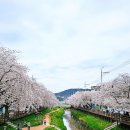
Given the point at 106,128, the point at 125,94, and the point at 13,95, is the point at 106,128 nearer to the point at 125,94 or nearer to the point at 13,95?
the point at 125,94

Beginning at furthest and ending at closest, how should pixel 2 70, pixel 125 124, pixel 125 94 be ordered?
pixel 125 94 < pixel 125 124 < pixel 2 70

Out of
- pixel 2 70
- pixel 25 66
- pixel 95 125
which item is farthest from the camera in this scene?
pixel 95 125

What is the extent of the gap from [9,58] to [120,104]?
85.7 feet

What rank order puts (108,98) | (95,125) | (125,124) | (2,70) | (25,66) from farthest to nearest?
(108,98), (95,125), (125,124), (25,66), (2,70)

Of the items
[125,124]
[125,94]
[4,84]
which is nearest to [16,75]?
[4,84]

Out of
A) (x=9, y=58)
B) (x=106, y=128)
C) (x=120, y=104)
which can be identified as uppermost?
(x=9, y=58)

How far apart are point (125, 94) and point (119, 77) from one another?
21.9ft

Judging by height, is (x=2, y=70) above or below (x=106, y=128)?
above

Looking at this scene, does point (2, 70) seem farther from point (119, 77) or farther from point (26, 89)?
point (119, 77)

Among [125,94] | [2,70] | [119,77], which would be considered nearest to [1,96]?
[2,70]

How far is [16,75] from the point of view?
99.2 ft

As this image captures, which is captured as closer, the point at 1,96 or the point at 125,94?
the point at 1,96

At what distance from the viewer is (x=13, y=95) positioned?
31.4 meters

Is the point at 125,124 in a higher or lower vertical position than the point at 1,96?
lower
